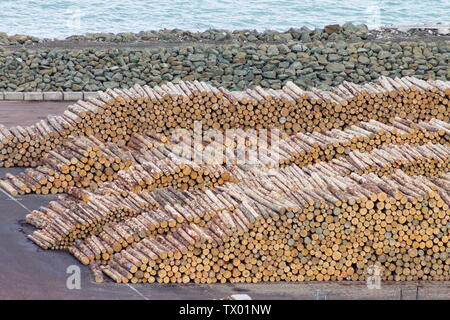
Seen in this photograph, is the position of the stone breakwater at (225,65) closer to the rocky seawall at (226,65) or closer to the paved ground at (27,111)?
the rocky seawall at (226,65)

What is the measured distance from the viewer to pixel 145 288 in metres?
19.1

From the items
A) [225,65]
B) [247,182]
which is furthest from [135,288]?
[225,65]

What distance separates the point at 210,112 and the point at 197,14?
54189 millimetres

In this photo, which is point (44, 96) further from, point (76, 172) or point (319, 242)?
point (319, 242)

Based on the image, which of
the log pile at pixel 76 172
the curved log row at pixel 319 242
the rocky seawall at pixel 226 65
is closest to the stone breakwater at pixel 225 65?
the rocky seawall at pixel 226 65

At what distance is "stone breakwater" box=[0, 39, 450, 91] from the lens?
115 feet

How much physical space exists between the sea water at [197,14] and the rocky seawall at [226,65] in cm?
3275

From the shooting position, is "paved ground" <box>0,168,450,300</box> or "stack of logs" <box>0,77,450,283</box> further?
"stack of logs" <box>0,77,450,283</box>

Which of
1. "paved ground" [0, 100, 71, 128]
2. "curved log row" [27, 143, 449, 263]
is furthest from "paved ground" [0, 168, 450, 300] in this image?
"paved ground" [0, 100, 71, 128]

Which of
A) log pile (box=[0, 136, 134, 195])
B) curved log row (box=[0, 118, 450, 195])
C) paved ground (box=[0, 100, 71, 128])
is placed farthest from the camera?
paved ground (box=[0, 100, 71, 128])

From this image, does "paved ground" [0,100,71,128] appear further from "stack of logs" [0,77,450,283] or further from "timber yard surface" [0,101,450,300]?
"timber yard surface" [0,101,450,300]

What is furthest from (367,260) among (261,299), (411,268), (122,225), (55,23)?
(55,23)

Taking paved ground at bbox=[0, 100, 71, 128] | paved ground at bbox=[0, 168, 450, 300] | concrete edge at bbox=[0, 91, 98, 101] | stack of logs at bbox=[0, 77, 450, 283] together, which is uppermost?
stack of logs at bbox=[0, 77, 450, 283]

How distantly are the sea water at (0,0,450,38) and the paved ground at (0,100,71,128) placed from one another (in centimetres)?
3481
